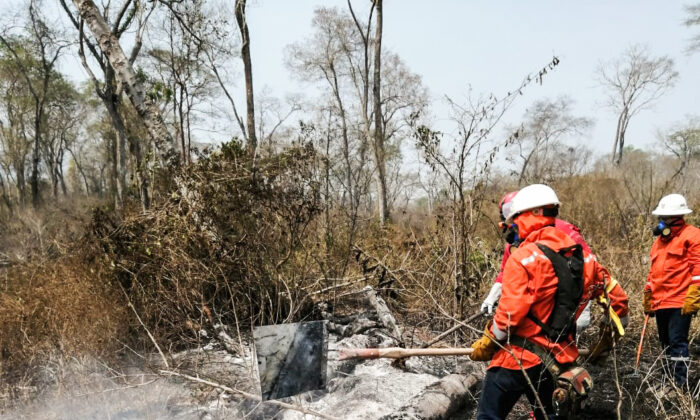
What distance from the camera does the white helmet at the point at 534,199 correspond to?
99.0 inches

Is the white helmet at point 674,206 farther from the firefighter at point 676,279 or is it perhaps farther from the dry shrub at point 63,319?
the dry shrub at point 63,319

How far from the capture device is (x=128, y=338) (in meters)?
4.61

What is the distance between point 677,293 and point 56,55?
24.8 metres

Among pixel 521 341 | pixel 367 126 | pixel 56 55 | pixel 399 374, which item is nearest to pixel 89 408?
pixel 399 374

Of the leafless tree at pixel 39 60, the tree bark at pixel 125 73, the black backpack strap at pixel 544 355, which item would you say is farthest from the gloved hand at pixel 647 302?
the leafless tree at pixel 39 60

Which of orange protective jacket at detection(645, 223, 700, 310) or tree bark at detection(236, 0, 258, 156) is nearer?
orange protective jacket at detection(645, 223, 700, 310)

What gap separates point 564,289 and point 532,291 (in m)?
0.19

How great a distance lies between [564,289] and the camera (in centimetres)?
235

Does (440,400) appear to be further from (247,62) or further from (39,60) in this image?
(39,60)

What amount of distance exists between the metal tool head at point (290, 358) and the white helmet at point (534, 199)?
1.88m

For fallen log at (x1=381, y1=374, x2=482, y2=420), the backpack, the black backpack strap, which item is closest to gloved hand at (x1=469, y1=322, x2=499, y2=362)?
the black backpack strap

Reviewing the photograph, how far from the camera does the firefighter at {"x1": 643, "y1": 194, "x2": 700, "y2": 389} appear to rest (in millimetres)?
3750

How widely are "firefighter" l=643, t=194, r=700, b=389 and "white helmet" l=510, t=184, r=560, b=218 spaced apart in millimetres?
2161

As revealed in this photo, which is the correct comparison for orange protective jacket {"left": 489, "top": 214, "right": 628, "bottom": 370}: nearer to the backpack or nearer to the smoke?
the backpack
